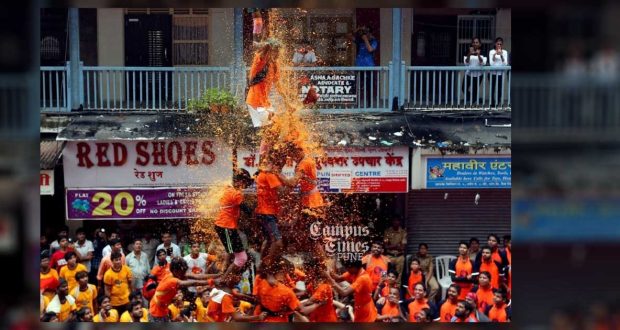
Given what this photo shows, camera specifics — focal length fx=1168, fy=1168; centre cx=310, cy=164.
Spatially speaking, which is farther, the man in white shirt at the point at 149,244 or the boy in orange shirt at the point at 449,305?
the man in white shirt at the point at 149,244

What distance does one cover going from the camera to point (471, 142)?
9.20 metres

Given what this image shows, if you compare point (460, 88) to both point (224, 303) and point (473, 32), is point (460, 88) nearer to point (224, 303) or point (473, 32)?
point (473, 32)

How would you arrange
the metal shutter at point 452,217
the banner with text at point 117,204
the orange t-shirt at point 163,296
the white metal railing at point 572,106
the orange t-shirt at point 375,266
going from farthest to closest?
the metal shutter at point 452,217 → the banner with text at point 117,204 → the orange t-shirt at point 375,266 → the orange t-shirt at point 163,296 → the white metal railing at point 572,106

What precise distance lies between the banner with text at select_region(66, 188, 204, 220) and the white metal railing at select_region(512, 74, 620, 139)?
285 cm

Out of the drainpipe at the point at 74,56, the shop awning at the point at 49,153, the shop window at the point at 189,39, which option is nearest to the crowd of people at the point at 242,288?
the shop awning at the point at 49,153

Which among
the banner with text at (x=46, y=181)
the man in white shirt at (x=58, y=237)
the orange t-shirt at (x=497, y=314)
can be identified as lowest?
the orange t-shirt at (x=497, y=314)

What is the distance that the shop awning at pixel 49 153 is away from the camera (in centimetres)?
908

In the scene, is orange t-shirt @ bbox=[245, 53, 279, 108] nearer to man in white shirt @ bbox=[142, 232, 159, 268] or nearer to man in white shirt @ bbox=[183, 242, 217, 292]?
man in white shirt @ bbox=[183, 242, 217, 292]

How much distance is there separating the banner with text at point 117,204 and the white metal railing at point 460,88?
2.09m

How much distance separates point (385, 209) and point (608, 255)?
1752mm

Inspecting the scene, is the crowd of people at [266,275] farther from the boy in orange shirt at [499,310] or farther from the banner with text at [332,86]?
the banner with text at [332,86]

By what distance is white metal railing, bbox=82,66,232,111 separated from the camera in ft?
29.6

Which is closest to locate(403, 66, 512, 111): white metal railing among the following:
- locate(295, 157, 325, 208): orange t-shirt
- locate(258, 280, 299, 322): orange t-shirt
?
locate(295, 157, 325, 208): orange t-shirt

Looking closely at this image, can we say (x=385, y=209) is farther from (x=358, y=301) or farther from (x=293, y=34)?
(x=293, y=34)
